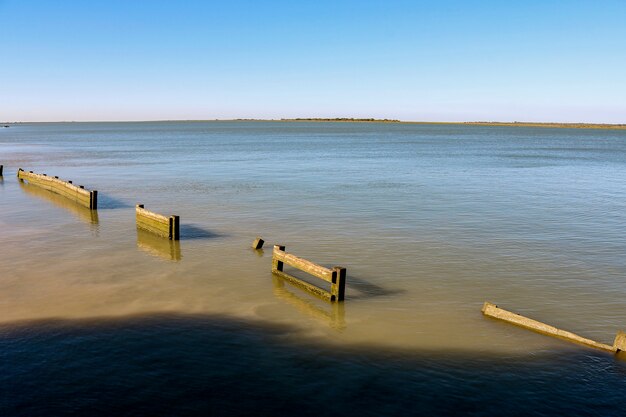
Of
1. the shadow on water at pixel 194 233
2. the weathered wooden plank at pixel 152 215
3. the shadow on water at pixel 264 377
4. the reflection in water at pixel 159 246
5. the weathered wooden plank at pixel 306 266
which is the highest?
the weathered wooden plank at pixel 152 215

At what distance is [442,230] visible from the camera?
2439 cm

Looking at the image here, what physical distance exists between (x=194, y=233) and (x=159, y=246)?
8.55 ft

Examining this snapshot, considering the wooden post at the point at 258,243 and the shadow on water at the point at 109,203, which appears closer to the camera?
the wooden post at the point at 258,243

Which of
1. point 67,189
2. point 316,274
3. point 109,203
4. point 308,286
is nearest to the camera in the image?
point 316,274

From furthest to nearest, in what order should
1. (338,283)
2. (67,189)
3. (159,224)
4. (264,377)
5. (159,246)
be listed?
(67,189), (159,224), (159,246), (338,283), (264,377)

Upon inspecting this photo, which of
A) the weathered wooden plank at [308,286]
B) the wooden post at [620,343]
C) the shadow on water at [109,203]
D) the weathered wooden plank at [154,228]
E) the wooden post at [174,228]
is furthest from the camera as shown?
the shadow on water at [109,203]

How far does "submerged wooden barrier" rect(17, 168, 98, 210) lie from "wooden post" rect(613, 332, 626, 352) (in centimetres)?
2599

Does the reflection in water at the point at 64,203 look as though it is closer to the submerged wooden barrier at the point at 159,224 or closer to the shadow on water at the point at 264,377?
the submerged wooden barrier at the point at 159,224

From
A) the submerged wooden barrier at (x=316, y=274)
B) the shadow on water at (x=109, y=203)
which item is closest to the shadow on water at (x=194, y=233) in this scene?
the submerged wooden barrier at (x=316, y=274)

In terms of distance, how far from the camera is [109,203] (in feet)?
106

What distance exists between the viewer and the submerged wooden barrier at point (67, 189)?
29244mm

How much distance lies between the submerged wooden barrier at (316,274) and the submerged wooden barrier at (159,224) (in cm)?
664

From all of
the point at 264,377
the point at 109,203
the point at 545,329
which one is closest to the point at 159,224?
the point at 109,203

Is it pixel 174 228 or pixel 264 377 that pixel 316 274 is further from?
pixel 174 228
